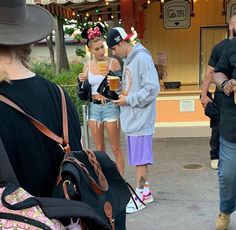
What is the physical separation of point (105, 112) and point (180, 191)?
1.24m

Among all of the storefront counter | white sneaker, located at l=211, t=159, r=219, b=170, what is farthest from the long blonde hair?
the storefront counter

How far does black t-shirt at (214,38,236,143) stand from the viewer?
3652mm

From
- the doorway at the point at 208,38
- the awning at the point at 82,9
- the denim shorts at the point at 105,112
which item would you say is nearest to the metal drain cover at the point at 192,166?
the denim shorts at the point at 105,112

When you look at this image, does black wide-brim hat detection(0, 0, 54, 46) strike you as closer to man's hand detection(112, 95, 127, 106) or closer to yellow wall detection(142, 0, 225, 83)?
man's hand detection(112, 95, 127, 106)

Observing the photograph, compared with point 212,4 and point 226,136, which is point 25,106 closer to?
point 226,136

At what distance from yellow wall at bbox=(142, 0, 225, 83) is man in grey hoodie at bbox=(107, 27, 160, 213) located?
177 inches

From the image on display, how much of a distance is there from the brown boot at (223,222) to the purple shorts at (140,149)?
3.09ft

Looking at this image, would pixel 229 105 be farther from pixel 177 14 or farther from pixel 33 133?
pixel 177 14

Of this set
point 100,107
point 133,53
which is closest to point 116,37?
point 133,53

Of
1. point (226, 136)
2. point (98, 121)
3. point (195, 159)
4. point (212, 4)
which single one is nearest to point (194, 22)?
point (212, 4)

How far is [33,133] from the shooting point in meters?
1.76

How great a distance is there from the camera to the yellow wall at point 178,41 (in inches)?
352

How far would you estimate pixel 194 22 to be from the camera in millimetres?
8938

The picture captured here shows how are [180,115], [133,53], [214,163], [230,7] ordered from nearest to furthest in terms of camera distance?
[133,53]
[214,163]
[180,115]
[230,7]
